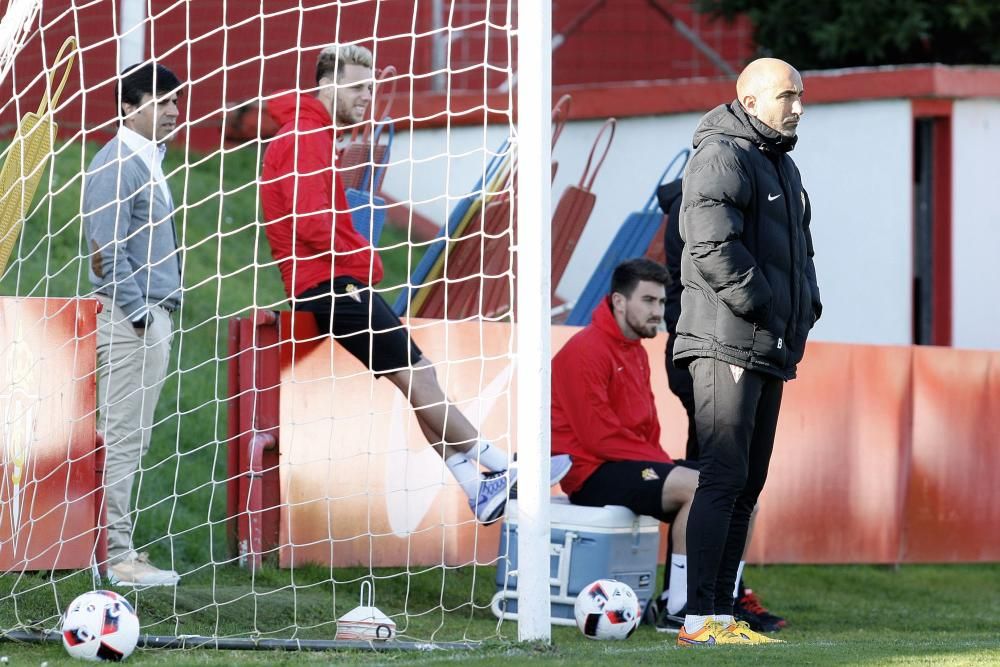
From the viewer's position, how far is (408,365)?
6504mm

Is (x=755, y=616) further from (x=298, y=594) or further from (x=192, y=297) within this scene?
(x=192, y=297)

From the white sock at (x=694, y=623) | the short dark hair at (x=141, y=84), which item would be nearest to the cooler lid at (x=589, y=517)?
the white sock at (x=694, y=623)

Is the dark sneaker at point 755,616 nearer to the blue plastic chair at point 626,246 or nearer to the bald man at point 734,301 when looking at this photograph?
the bald man at point 734,301

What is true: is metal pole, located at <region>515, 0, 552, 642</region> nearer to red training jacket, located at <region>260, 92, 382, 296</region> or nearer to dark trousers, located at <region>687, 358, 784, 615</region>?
dark trousers, located at <region>687, 358, 784, 615</region>

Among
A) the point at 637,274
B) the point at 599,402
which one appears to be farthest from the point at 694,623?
the point at 637,274

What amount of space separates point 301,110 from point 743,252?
7.44 feet

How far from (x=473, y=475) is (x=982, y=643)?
2217 millimetres

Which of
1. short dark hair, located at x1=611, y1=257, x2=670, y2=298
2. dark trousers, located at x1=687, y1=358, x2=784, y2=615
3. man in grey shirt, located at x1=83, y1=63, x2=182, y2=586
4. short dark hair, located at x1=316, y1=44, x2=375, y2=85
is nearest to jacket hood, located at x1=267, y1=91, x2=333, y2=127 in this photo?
short dark hair, located at x1=316, y1=44, x2=375, y2=85

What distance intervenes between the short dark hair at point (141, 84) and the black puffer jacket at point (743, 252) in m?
2.19

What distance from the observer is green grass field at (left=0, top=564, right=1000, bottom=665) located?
15.4 feet

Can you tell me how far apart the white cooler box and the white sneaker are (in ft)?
4.30

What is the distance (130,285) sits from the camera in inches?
237

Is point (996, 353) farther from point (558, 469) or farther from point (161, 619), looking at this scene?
point (161, 619)

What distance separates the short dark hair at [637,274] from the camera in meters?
6.57
